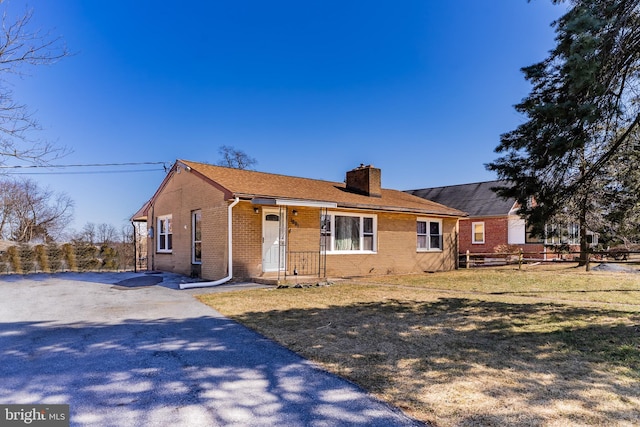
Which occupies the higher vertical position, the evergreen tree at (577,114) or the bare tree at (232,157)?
the bare tree at (232,157)

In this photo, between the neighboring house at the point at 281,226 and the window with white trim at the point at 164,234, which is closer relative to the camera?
the neighboring house at the point at 281,226

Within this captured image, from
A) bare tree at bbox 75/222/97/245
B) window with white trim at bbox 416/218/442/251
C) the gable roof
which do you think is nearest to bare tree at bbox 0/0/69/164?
the gable roof

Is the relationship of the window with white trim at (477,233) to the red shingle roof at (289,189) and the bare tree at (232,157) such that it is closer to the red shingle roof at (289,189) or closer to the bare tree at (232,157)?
the red shingle roof at (289,189)

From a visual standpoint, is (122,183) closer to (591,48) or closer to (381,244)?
(381,244)

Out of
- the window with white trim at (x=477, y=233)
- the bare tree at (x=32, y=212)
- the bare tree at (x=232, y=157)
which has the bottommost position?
the window with white trim at (x=477, y=233)

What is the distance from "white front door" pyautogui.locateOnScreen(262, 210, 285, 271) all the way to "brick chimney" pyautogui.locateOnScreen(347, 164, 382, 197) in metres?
5.33

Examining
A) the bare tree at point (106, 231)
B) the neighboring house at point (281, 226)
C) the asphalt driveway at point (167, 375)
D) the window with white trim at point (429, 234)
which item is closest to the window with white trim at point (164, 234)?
the neighboring house at point (281, 226)

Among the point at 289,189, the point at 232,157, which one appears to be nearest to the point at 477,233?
the point at 289,189

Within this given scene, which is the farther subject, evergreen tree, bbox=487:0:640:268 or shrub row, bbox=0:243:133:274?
shrub row, bbox=0:243:133:274

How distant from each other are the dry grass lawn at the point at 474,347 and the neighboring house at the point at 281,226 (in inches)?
101

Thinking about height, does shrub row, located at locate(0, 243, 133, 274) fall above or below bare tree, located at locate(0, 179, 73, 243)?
below

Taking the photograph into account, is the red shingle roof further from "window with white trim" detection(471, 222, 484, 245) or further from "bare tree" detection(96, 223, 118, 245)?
"bare tree" detection(96, 223, 118, 245)

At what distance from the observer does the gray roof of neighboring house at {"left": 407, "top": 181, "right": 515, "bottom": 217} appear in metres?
24.6

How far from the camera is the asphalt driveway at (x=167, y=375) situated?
2.96m
